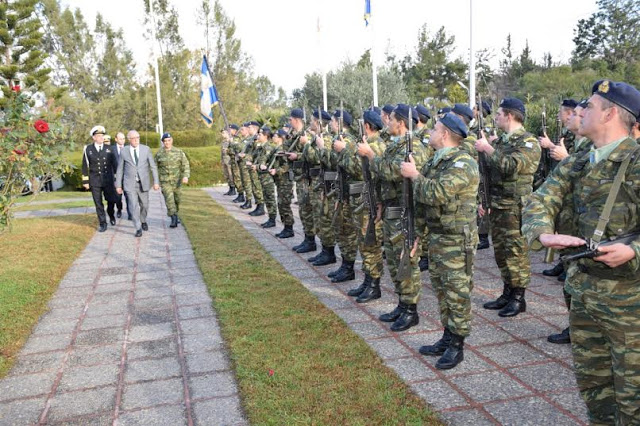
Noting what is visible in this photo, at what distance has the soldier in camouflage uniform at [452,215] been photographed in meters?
3.95

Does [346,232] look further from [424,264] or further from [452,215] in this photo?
[452,215]

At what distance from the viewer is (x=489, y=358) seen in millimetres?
4250

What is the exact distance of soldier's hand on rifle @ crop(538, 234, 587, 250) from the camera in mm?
2365

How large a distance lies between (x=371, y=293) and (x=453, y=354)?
179cm

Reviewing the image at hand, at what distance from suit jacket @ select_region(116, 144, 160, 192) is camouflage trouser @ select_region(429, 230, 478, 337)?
289 inches

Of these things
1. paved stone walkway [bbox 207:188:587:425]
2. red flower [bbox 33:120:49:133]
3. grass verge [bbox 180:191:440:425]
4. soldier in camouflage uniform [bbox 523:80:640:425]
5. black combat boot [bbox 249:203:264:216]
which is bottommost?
paved stone walkway [bbox 207:188:587:425]

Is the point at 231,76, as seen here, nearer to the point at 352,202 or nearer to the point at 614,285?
the point at 352,202

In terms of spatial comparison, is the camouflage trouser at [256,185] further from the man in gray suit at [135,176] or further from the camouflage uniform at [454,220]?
the camouflage uniform at [454,220]

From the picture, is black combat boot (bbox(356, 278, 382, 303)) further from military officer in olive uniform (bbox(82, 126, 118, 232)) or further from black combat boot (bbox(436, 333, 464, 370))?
military officer in olive uniform (bbox(82, 126, 118, 232))

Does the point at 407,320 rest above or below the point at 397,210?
below

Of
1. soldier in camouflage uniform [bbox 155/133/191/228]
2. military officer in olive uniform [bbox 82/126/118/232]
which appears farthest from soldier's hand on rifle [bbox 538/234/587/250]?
military officer in olive uniform [bbox 82/126/118/232]

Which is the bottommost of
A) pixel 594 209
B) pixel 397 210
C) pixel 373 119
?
pixel 397 210

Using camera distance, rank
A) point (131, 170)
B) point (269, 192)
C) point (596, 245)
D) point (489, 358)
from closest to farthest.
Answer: point (596, 245)
point (489, 358)
point (131, 170)
point (269, 192)

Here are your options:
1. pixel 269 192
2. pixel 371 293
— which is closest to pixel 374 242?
pixel 371 293
